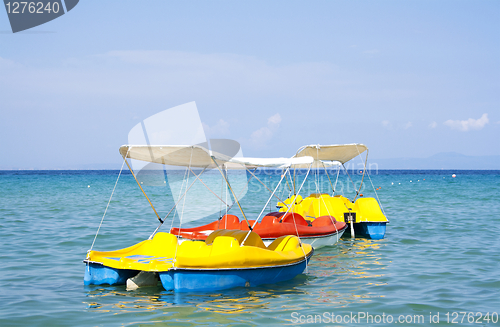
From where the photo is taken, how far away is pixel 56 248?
1370 cm

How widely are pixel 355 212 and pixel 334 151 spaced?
2.56 metres

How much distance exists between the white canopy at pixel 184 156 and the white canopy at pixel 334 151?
5.37 metres

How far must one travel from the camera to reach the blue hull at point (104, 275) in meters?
9.09

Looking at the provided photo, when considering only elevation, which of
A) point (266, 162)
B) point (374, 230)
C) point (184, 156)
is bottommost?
point (374, 230)

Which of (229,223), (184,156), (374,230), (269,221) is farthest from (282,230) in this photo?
(374,230)

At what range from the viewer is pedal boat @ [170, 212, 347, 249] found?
43.9 ft

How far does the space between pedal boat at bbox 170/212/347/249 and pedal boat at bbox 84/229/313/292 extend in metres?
3.33

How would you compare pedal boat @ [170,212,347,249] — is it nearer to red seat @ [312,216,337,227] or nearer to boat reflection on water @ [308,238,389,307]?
red seat @ [312,216,337,227]

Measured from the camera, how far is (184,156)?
432 inches

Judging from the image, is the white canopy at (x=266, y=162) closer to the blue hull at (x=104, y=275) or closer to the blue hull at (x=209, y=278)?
the blue hull at (x=209, y=278)

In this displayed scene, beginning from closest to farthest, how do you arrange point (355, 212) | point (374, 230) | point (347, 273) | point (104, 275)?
point (104, 275) < point (347, 273) < point (374, 230) < point (355, 212)

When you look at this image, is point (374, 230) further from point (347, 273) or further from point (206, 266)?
point (206, 266)

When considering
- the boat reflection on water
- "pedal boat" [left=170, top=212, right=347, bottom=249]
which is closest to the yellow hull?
the boat reflection on water

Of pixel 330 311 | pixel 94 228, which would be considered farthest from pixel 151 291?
pixel 94 228
